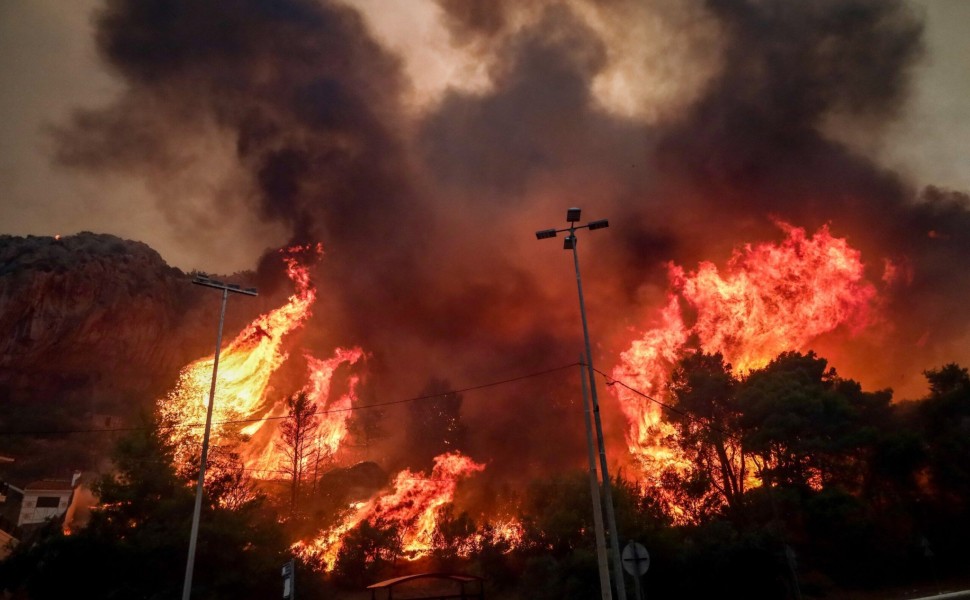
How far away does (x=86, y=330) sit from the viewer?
71062 millimetres

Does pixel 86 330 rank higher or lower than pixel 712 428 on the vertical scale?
higher

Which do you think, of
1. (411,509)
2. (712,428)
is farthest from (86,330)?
(712,428)

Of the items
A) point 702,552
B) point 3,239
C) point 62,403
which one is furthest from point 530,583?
point 3,239

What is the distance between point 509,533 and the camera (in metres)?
40.8

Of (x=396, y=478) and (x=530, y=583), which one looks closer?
(x=530, y=583)

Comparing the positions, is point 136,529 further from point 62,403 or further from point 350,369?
point 62,403

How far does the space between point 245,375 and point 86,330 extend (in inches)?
1078

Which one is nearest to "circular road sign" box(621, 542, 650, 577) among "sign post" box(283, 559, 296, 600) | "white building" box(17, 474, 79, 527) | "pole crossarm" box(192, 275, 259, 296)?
"sign post" box(283, 559, 296, 600)

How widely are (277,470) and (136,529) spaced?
29.4 m

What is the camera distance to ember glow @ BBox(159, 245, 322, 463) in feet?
184

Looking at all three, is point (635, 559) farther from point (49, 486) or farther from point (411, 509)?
point (49, 486)

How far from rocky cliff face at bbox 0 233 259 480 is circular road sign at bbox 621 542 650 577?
220 ft

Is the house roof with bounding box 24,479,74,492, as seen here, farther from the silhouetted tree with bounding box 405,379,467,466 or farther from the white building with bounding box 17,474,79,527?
the silhouetted tree with bounding box 405,379,467,466

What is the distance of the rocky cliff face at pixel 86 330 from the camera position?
67500 millimetres
